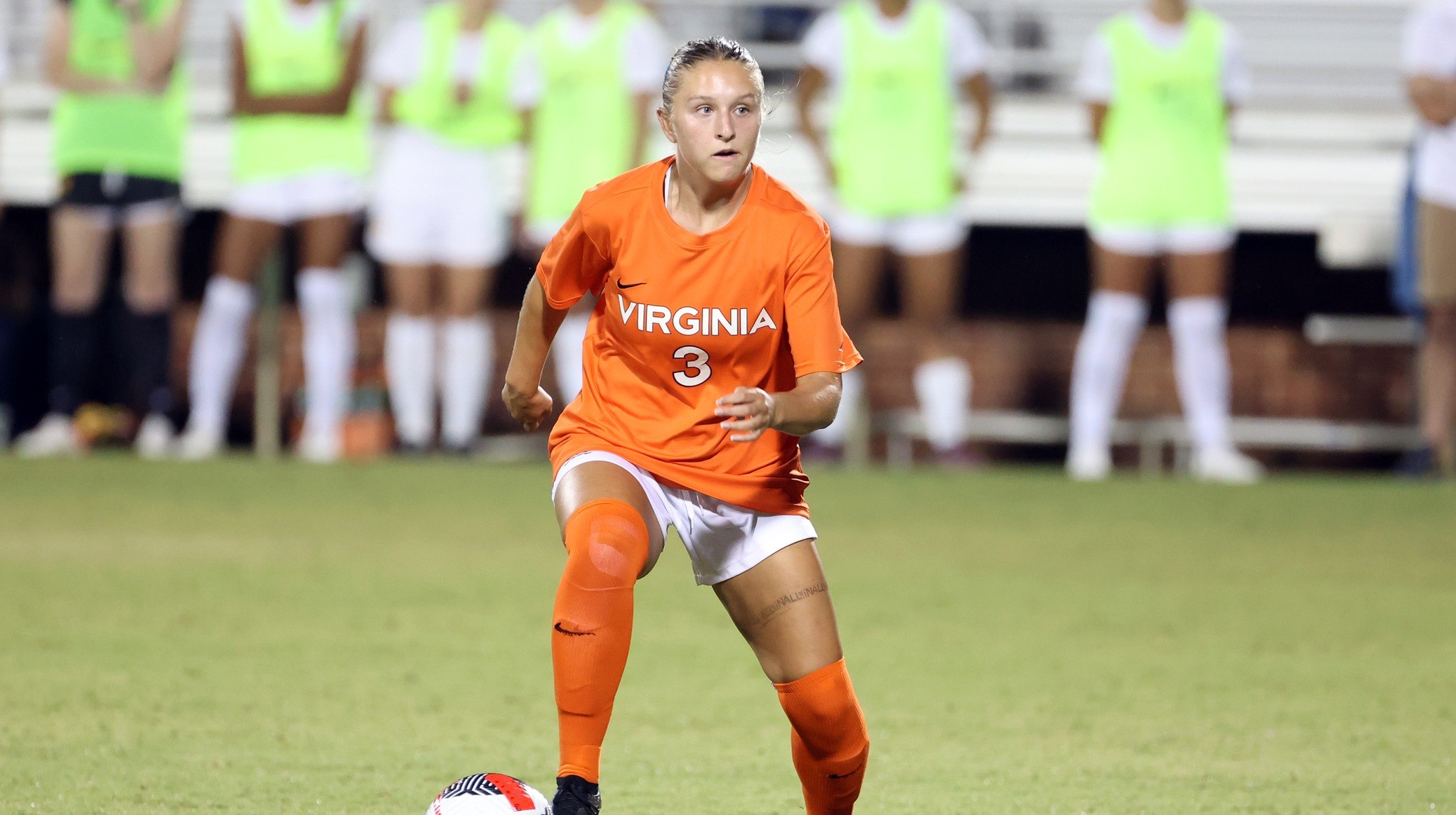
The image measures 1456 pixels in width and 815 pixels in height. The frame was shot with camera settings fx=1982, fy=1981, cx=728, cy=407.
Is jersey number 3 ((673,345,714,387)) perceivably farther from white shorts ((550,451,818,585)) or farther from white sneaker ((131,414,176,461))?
white sneaker ((131,414,176,461))

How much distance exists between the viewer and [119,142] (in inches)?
421

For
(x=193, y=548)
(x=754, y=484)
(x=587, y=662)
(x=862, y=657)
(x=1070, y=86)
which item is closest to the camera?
(x=587, y=662)

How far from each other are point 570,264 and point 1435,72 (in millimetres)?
7480

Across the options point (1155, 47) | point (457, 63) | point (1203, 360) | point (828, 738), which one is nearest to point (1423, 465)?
point (1203, 360)

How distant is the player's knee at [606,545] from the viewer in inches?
136

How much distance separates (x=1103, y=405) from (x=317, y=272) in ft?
14.4

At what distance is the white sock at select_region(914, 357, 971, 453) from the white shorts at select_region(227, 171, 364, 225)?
10.9 ft

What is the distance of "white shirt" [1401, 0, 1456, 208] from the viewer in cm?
997

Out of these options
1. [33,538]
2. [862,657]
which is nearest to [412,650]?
[862,657]

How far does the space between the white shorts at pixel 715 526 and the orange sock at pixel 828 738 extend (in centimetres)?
24

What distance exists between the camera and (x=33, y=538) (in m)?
8.14

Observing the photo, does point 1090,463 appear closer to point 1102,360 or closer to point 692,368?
point 1102,360

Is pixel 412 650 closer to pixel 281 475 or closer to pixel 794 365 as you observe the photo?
pixel 794 365

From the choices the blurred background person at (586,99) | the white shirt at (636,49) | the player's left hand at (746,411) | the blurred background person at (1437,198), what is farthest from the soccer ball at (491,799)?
the blurred background person at (1437,198)
